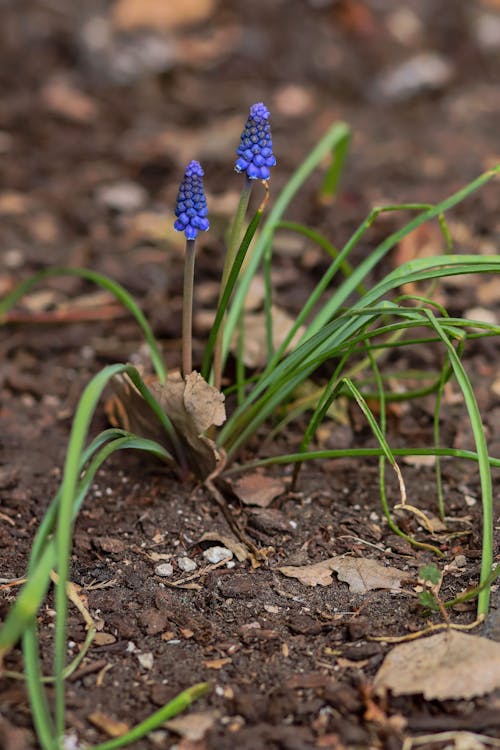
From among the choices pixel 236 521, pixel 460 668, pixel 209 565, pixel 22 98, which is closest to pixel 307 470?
pixel 236 521

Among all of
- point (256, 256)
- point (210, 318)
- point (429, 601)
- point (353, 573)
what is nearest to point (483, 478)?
point (429, 601)

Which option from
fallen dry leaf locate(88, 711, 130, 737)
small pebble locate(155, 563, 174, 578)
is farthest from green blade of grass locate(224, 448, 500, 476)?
fallen dry leaf locate(88, 711, 130, 737)

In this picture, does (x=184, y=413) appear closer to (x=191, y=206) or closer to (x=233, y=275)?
(x=233, y=275)

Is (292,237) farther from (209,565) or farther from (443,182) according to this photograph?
(209,565)

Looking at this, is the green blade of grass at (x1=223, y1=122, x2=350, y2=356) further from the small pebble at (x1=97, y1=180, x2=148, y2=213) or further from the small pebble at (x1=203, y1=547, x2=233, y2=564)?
the small pebble at (x1=97, y1=180, x2=148, y2=213)

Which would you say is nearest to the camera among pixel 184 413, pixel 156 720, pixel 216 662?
pixel 156 720

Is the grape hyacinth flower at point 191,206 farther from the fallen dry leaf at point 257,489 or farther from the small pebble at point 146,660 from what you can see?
the small pebble at point 146,660
